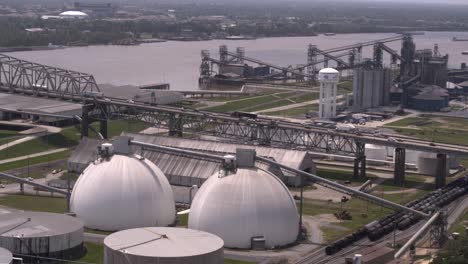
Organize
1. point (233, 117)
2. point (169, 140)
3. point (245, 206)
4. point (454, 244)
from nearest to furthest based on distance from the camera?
point (454, 244) < point (245, 206) < point (169, 140) < point (233, 117)

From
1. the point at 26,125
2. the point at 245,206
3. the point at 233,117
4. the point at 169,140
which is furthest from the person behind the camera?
the point at 26,125

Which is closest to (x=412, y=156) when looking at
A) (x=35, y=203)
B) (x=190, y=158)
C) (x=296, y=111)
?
(x=190, y=158)

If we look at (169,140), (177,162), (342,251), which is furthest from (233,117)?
(342,251)

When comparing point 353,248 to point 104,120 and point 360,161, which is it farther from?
point 104,120

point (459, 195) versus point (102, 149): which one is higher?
point (102, 149)

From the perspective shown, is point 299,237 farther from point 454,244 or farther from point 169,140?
point 169,140

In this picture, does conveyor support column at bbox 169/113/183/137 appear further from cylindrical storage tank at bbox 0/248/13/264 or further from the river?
the river

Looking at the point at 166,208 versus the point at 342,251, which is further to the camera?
the point at 166,208
